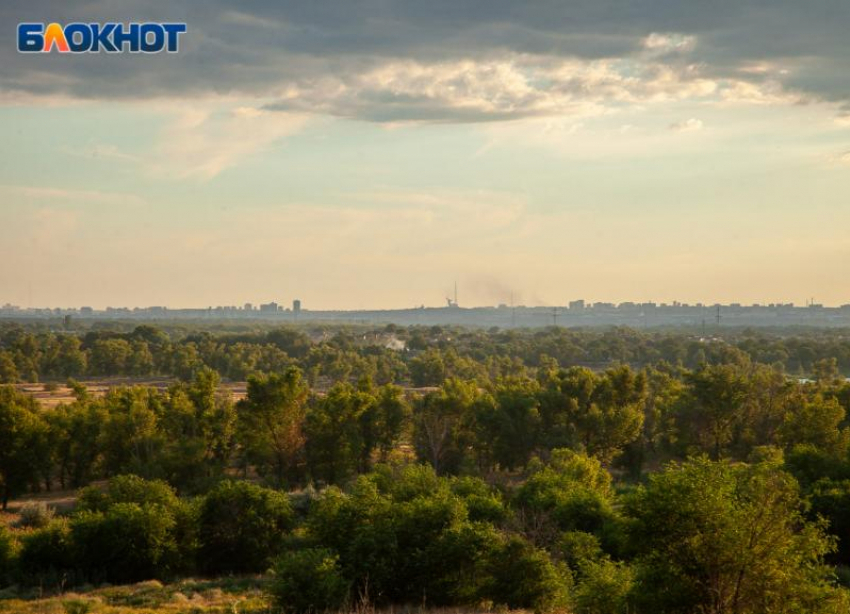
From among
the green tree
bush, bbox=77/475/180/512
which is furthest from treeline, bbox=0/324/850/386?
bush, bbox=77/475/180/512

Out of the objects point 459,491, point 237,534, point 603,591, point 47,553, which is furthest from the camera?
point 459,491

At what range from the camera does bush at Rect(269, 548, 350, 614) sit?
30.2m

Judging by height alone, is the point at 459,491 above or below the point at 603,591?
below

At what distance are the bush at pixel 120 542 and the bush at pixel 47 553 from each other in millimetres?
518

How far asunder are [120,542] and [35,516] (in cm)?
1795

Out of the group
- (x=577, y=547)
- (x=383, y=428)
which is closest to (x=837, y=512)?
(x=577, y=547)

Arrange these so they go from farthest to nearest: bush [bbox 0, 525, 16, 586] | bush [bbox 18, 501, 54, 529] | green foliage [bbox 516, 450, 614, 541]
Result: bush [bbox 18, 501, 54, 529] → green foliage [bbox 516, 450, 614, 541] → bush [bbox 0, 525, 16, 586]

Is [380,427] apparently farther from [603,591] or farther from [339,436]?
[603,591]

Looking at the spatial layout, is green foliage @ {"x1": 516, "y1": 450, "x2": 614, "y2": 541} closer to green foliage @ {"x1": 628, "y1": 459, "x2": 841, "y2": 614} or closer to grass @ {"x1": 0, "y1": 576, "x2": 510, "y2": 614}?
grass @ {"x1": 0, "y1": 576, "x2": 510, "y2": 614}

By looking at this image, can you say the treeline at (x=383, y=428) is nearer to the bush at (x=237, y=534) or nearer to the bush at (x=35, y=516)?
the bush at (x=35, y=516)

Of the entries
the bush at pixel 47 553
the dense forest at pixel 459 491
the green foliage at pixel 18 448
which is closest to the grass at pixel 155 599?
the dense forest at pixel 459 491

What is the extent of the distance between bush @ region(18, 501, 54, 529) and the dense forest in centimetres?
21

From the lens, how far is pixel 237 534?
43969 millimetres

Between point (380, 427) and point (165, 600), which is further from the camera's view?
point (380, 427)
